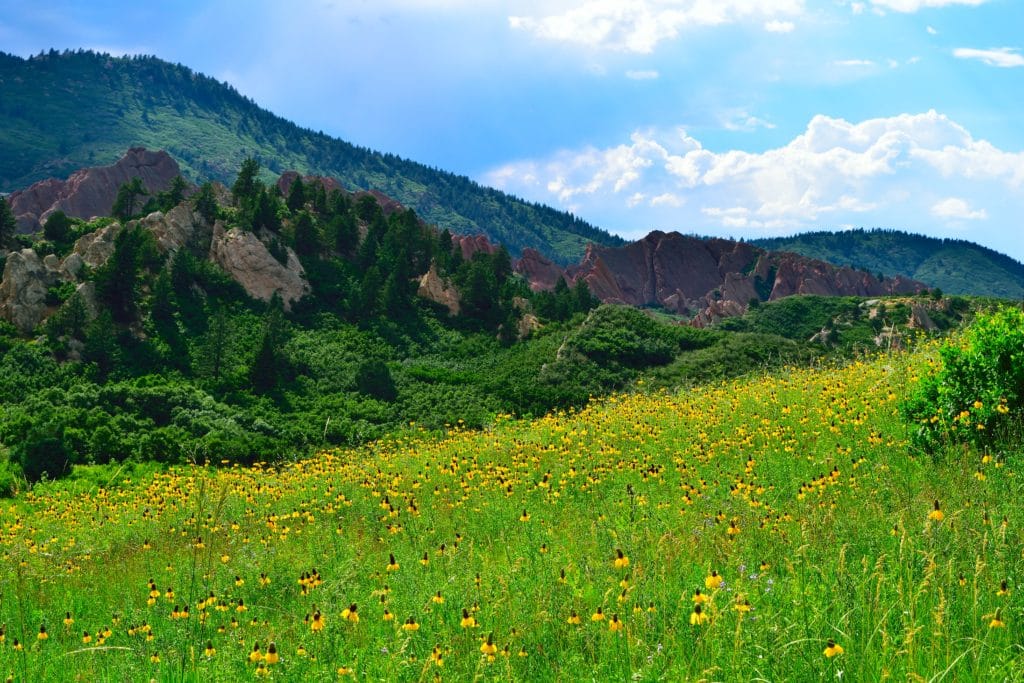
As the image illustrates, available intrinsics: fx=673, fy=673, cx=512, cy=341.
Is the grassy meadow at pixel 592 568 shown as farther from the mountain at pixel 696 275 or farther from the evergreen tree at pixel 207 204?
the mountain at pixel 696 275

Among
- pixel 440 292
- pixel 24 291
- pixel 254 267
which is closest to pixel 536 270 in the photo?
pixel 440 292

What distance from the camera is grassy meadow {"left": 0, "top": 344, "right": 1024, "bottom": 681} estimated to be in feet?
13.2

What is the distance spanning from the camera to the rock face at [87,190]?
407 ft

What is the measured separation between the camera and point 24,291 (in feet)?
120

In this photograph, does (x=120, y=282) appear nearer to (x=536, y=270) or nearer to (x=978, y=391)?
(x=978, y=391)

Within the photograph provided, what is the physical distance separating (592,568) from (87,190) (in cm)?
14946

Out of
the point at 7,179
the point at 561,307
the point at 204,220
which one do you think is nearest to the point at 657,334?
the point at 561,307

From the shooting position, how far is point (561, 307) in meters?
53.0

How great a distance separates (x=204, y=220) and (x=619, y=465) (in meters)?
49.9

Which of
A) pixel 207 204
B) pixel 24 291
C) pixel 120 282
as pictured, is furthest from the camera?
pixel 207 204

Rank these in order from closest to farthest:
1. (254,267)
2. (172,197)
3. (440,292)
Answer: (254,267) → (440,292) → (172,197)

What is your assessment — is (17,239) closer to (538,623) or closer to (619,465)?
(619,465)

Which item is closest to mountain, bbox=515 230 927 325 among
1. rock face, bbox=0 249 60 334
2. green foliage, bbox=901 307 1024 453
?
rock face, bbox=0 249 60 334

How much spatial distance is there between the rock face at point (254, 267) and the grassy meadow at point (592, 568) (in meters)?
35.6
